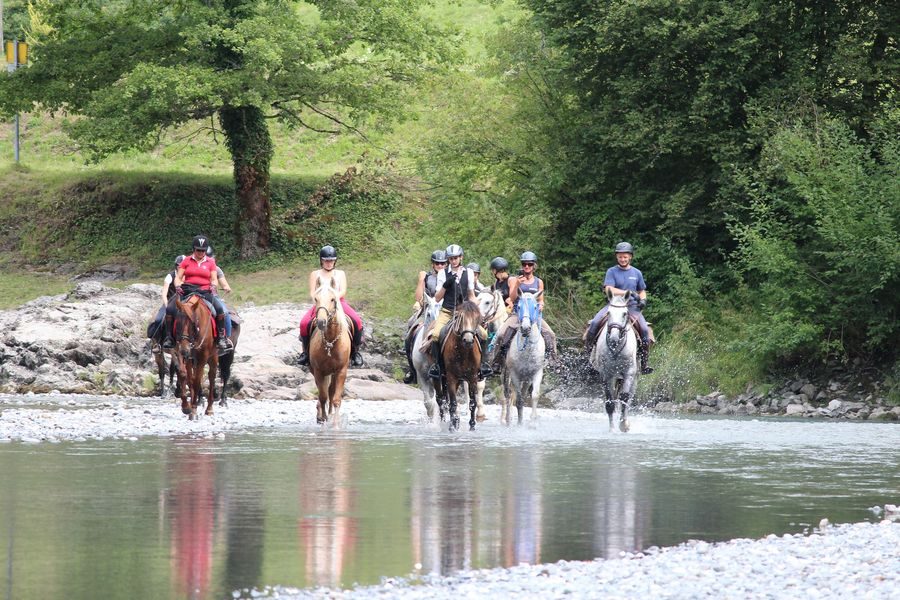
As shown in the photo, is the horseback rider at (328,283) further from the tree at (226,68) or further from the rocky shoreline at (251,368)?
the tree at (226,68)

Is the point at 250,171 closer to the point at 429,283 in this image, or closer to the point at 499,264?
the point at 499,264

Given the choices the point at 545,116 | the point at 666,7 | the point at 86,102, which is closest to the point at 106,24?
the point at 86,102

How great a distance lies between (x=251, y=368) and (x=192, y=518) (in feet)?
70.9

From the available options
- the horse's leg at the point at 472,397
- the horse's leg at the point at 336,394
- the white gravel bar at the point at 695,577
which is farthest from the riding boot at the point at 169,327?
the white gravel bar at the point at 695,577

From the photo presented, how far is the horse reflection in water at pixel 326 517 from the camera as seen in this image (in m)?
9.47

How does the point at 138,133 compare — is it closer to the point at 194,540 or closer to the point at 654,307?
the point at 654,307

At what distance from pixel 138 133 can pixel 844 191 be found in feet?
73.2

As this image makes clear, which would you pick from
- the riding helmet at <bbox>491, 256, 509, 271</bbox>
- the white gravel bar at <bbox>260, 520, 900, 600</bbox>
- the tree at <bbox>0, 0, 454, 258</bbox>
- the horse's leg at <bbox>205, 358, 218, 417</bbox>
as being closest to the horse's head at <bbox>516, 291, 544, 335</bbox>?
the riding helmet at <bbox>491, 256, 509, 271</bbox>

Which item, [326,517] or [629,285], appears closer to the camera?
[326,517]

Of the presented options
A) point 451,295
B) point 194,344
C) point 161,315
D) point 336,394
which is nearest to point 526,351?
point 451,295

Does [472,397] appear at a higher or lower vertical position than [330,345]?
lower

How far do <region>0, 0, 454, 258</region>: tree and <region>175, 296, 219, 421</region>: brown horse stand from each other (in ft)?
Result: 64.3

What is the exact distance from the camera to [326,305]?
872 inches

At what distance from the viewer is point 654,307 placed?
36.4m
